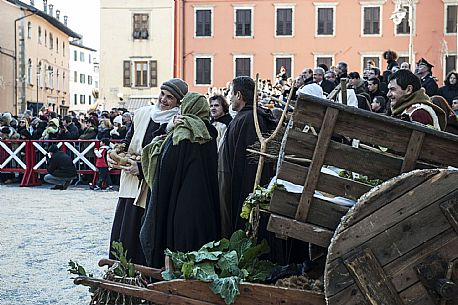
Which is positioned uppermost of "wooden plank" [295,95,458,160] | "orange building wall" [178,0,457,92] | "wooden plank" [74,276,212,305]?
"orange building wall" [178,0,457,92]

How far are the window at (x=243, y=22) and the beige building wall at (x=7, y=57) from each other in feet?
56.3

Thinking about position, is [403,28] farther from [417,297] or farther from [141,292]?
[417,297]

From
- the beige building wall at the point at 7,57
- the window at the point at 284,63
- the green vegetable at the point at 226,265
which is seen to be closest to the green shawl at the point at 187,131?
the green vegetable at the point at 226,265

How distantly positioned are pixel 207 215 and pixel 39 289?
2796 millimetres

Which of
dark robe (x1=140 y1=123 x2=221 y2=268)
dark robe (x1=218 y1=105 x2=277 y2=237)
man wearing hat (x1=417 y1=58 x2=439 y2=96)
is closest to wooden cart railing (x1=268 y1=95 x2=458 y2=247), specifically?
dark robe (x1=140 y1=123 x2=221 y2=268)

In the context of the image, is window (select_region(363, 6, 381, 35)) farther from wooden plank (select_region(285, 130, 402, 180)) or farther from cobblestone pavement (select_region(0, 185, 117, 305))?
wooden plank (select_region(285, 130, 402, 180))

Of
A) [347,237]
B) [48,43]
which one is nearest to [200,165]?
[347,237]

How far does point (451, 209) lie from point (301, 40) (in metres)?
46.0

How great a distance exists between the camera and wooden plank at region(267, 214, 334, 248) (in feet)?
11.6

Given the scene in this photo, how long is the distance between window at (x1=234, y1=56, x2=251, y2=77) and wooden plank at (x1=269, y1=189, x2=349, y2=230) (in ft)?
150

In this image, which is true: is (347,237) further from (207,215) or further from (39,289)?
(39,289)

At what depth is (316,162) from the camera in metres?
3.52

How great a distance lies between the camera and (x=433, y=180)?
3.30 meters

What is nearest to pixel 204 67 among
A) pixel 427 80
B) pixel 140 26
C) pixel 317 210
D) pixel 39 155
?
pixel 140 26
